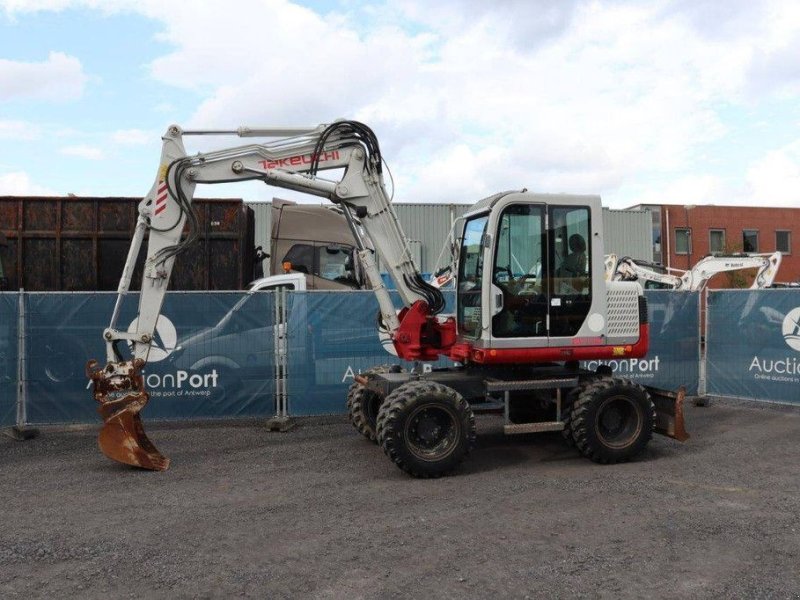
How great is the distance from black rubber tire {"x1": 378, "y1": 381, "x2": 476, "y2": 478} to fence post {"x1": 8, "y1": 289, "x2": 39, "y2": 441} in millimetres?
5311

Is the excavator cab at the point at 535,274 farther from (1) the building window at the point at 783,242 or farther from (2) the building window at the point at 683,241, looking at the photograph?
(1) the building window at the point at 783,242

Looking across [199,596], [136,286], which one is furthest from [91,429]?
[199,596]

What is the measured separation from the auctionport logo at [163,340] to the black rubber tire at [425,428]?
4.14 m

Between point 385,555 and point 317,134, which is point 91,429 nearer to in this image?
point 317,134

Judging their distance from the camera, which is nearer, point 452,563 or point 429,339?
point 452,563

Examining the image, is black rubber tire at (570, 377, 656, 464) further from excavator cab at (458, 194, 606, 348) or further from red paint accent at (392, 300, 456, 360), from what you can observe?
red paint accent at (392, 300, 456, 360)

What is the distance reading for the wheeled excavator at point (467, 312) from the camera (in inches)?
284

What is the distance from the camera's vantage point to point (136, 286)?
12.0 m

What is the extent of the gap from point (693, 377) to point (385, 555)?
8144mm

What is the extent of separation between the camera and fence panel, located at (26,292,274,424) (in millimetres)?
9453

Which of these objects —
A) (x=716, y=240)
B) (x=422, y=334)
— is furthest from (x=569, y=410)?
(x=716, y=240)

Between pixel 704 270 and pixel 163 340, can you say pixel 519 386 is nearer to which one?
pixel 163 340

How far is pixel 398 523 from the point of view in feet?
18.6

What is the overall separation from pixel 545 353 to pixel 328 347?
3.80 metres
